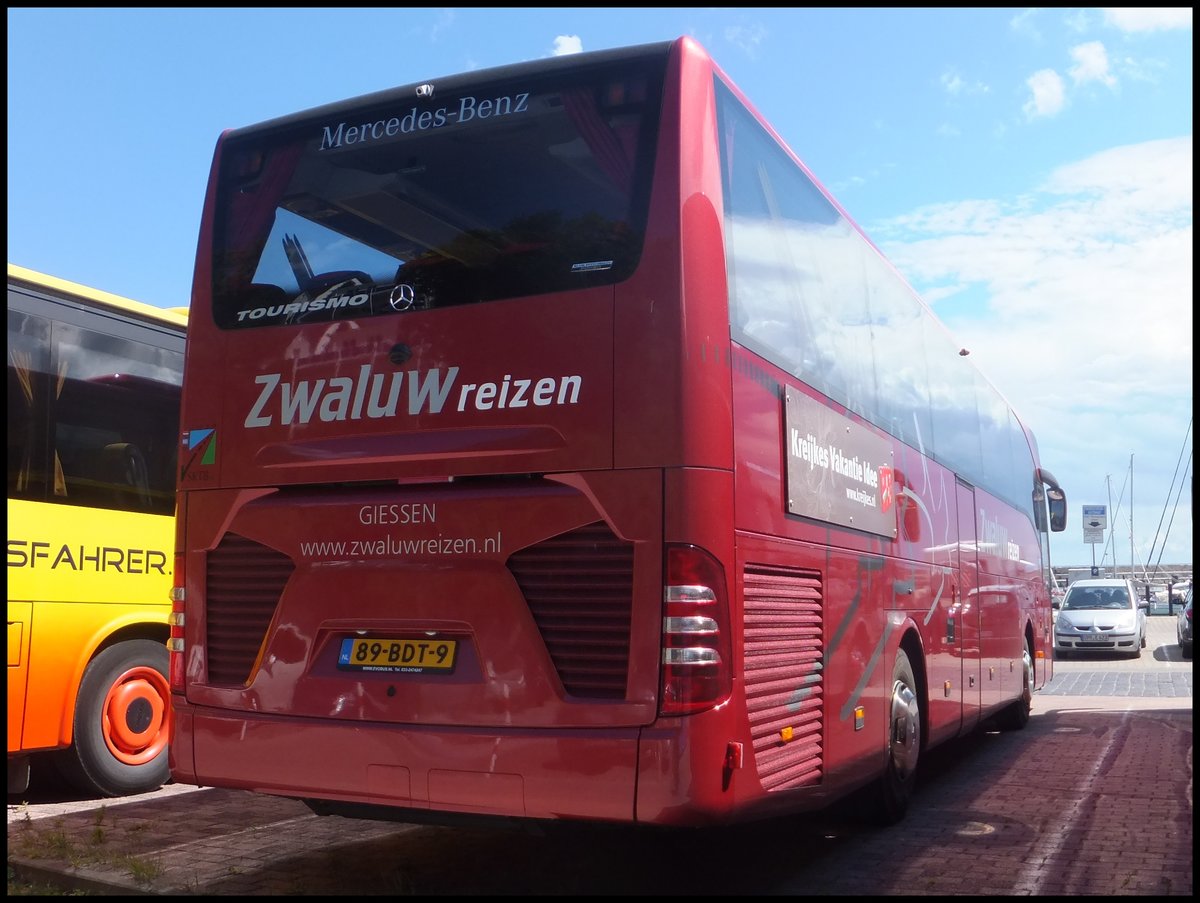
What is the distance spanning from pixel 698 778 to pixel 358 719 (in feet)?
4.88

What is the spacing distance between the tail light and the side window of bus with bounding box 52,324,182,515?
2.37m

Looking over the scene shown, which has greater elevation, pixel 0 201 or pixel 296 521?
pixel 0 201

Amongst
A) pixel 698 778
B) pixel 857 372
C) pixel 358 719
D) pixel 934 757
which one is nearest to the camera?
pixel 698 778

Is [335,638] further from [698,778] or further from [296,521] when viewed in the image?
[698,778]

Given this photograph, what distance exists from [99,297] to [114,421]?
857 mm

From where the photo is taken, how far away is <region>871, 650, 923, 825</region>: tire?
24.1 feet

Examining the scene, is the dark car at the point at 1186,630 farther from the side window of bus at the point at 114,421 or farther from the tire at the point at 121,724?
the side window of bus at the point at 114,421

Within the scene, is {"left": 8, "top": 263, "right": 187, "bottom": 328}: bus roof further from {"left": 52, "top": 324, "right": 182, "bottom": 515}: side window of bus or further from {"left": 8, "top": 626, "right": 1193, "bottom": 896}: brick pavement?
{"left": 8, "top": 626, "right": 1193, "bottom": 896}: brick pavement

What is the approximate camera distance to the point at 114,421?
27.9 ft

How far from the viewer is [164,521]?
8.72 meters

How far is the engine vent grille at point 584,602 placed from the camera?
4.91m

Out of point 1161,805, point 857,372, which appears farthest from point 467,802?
point 1161,805

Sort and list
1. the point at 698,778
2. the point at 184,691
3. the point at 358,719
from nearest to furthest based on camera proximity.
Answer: the point at 698,778
the point at 358,719
the point at 184,691

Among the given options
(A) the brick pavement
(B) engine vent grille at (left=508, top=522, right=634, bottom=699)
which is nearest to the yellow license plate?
(B) engine vent grille at (left=508, top=522, right=634, bottom=699)
